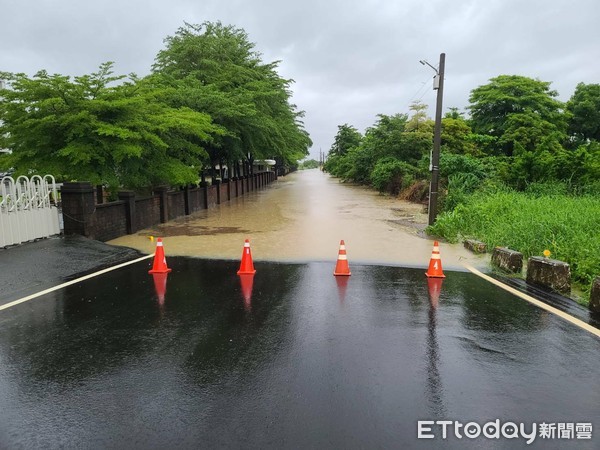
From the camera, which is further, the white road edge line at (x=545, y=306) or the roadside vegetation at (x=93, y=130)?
the roadside vegetation at (x=93, y=130)

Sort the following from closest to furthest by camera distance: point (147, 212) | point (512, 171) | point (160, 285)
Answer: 1. point (160, 285)
2. point (147, 212)
3. point (512, 171)

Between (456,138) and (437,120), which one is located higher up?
(456,138)

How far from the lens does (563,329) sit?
18.0ft

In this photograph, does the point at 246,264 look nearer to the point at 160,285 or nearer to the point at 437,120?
the point at 160,285

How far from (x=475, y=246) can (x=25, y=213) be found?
10.7 m

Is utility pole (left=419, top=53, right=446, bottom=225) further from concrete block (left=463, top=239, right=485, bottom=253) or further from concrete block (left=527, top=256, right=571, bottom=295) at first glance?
concrete block (left=527, top=256, right=571, bottom=295)

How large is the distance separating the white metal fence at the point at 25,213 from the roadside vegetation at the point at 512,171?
10.8 metres

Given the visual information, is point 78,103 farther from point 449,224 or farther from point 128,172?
point 449,224

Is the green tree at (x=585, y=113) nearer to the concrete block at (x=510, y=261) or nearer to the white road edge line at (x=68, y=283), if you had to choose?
the concrete block at (x=510, y=261)

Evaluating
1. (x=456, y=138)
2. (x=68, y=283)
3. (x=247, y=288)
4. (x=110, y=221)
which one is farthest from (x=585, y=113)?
(x=68, y=283)

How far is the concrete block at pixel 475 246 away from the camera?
431 inches

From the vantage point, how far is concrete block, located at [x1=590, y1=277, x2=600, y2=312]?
632 cm

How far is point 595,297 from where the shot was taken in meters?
6.37

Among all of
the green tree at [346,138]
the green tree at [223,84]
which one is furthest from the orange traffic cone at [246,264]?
the green tree at [346,138]
